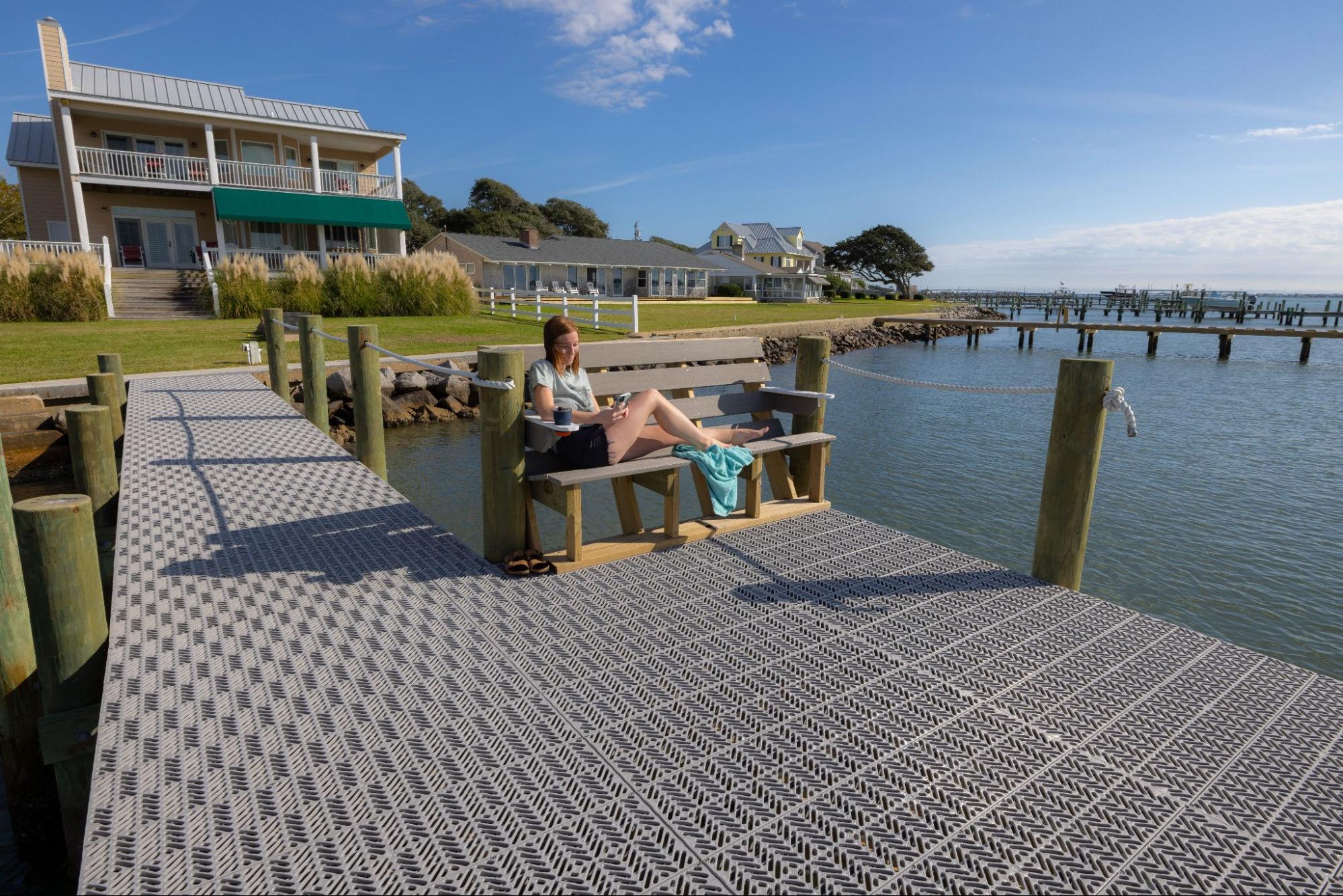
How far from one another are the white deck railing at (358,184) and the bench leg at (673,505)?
1169 inches

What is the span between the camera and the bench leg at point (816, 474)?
508 centimetres

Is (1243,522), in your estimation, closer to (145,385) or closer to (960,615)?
(960,615)

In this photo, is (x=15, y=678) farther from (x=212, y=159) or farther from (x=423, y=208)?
(x=423, y=208)

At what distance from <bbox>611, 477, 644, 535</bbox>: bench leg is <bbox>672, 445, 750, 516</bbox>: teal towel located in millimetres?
519

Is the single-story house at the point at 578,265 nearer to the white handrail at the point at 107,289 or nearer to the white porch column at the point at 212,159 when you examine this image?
the white porch column at the point at 212,159

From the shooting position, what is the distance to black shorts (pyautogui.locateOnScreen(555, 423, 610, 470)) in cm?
417

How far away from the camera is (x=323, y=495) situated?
546 centimetres

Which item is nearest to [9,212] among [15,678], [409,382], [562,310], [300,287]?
[300,287]

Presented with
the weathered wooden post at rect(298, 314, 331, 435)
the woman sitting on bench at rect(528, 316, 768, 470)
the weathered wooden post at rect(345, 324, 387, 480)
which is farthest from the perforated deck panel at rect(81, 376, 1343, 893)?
the weathered wooden post at rect(298, 314, 331, 435)

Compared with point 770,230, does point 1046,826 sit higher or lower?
lower

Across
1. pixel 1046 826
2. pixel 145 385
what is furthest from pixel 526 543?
pixel 145 385

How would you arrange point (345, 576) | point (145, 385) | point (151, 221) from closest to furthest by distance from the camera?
1. point (345, 576)
2. point (145, 385)
3. point (151, 221)

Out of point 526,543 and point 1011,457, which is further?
point 1011,457

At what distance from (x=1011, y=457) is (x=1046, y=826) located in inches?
466
